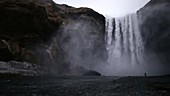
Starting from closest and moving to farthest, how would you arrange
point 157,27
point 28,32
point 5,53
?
1. point 5,53
2. point 28,32
3. point 157,27

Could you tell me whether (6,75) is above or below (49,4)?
below

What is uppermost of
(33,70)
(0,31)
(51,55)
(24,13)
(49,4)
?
(49,4)

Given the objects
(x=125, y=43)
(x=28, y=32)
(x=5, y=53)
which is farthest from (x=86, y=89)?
(x=125, y=43)

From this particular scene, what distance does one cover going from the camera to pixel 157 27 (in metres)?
104

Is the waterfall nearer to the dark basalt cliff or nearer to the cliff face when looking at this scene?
the dark basalt cliff

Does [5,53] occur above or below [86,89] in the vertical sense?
above

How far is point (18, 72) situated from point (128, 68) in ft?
194

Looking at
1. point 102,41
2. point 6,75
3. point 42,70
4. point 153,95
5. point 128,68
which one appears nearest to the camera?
point 153,95

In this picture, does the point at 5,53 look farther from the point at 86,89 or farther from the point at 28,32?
the point at 86,89

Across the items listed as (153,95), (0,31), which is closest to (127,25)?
(0,31)

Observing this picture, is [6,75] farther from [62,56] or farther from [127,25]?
[127,25]

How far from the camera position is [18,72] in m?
68.9

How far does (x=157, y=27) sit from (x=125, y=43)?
17.2 metres

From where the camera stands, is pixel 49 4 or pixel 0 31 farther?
pixel 49 4
